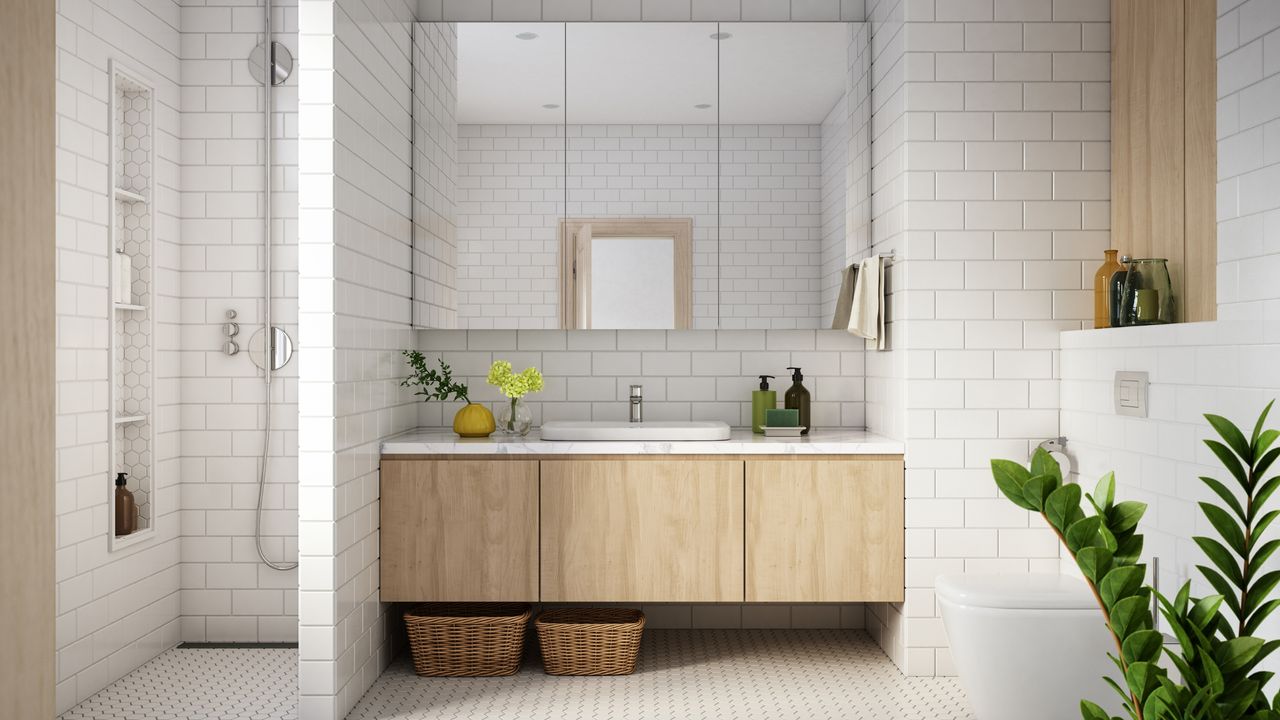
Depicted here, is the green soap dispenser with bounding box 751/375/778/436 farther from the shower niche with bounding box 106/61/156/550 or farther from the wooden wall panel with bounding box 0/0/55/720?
the wooden wall panel with bounding box 0/0/55/720

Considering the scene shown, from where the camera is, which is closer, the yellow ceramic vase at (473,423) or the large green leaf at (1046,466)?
the large green leaf at (1046,466)

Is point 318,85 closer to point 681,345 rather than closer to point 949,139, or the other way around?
point 681,345

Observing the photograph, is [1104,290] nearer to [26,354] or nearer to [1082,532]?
[1082,532]

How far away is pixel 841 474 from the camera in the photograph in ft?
10.2

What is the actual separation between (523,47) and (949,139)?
178 centimetres

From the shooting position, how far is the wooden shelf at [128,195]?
3.11 m

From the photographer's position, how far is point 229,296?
343cm

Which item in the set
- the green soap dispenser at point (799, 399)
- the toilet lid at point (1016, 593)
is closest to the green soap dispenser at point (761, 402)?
the green soap dispenser at point (799, 399)

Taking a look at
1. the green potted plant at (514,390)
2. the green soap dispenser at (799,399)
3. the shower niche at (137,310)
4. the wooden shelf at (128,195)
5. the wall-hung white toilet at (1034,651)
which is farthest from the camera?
the green soap dispenser at (799,399)

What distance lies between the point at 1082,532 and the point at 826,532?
202cm

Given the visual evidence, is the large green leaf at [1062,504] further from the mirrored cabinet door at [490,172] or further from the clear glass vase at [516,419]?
the mirrored cabinet door at [490,172]

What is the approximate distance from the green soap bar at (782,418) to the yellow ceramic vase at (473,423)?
1.11m

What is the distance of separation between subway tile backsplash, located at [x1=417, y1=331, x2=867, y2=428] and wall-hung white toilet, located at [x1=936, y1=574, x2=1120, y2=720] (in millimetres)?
1336

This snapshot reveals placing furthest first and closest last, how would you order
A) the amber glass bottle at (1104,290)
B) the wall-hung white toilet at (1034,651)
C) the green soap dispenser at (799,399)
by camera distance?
the green soap dispenser at (799,399), the amber glass bottle at (1104,290), the wall-hung white toilet at (1034,651)
